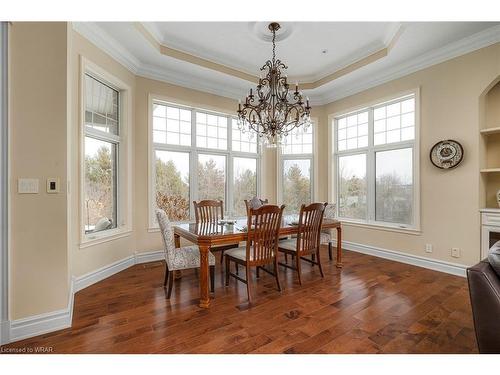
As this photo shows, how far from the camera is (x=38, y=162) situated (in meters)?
1.97

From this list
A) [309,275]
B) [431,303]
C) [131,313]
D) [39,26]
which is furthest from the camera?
[309,275]

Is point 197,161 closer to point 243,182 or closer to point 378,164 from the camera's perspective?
point 243,182

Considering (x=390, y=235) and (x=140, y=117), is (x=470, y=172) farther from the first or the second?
(x=140, y=117)

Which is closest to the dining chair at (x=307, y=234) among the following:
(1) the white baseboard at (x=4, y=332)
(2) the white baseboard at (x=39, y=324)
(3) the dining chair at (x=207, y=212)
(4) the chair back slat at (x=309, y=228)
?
(4) the chair back slat at (x=309, y=228)

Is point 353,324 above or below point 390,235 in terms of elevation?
below

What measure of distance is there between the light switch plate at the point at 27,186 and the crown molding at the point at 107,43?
1.95 metres

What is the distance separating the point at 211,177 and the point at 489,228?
4.10m

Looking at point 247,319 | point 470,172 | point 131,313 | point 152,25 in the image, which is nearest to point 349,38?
point 470,172

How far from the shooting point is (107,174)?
3.53m

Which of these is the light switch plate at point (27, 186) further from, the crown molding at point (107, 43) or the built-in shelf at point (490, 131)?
the built-in shelf at point (490, 131)

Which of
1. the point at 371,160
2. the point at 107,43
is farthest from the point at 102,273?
the point at 371,160

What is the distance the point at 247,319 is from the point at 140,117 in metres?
3.32

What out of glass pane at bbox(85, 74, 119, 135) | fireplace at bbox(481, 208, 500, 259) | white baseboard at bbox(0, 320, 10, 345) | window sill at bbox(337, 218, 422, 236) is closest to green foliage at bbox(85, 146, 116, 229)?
glass pane at bbox(85, 74, 119, 135)

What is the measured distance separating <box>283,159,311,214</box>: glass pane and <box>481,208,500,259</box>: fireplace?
9.07 feet
